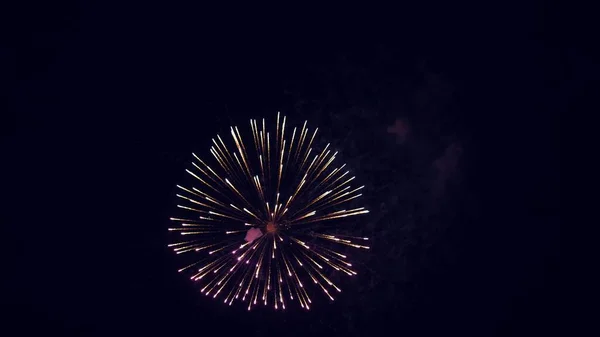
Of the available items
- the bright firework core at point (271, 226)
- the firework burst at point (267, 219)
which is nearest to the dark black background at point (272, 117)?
the firework burst at point (267, 219)

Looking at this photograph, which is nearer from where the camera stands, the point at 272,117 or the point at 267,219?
the point at 267,219

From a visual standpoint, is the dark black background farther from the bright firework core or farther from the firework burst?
the bright firework core

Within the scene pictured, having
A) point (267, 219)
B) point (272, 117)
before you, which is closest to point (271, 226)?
point (267, 219)

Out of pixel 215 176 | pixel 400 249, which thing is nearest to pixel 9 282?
pixel 215 176

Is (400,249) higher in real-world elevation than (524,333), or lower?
higher

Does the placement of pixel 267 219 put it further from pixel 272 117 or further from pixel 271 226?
pixel 272 117

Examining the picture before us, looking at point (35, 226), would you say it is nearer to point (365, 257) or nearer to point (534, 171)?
point (365, 257)

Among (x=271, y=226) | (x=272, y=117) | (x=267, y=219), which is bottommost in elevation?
(x=271, y=226)
